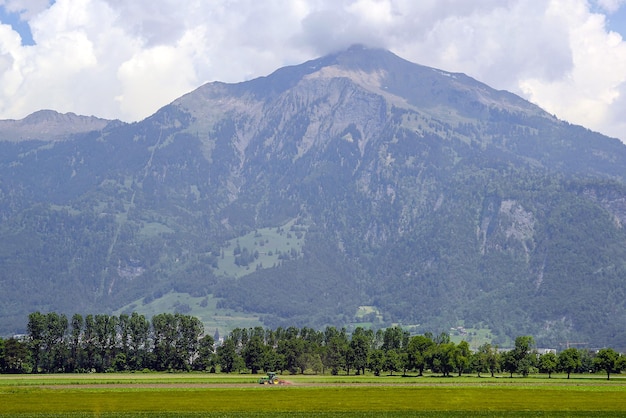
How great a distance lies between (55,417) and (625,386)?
386 ft

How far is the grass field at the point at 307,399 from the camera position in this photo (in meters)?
127

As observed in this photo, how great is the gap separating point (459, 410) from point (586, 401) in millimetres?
27396

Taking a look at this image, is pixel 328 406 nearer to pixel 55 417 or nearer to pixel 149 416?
pixel 149 416

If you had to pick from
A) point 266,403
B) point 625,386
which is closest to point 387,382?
point 625,386

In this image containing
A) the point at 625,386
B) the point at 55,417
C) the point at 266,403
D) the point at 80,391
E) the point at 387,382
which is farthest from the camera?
the point at 387,382

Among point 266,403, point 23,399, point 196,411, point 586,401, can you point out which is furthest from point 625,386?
point 23,399

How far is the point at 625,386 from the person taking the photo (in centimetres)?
18600

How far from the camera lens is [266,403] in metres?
140

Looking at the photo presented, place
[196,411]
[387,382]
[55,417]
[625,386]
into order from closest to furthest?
[55,417]
[196,411]
[625,386]
[387,382]

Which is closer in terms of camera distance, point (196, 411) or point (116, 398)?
point (196, 411)

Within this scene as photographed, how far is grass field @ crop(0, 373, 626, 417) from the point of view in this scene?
126875mm

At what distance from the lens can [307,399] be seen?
14762 cm

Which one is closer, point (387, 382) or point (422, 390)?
point (422, 390)

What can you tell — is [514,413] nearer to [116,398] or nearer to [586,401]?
[586,401]
